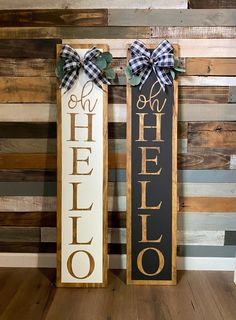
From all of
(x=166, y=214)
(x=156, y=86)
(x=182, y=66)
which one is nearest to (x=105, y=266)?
(x=166, y=214)

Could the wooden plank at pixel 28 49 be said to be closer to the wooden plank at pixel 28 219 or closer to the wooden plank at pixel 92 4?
the wooden plank at pixel 92 4

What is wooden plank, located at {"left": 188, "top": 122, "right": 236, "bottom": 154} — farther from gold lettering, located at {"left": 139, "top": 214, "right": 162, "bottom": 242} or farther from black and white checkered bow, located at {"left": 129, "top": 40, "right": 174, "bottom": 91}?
gold lettering, located at {"left": 139, "top": 214, "right": 162, "bottom": 242}

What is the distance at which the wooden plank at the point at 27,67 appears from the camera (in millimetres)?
1975

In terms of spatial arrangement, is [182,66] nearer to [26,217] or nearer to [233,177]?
[233,177]

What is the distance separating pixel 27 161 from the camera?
2031mm

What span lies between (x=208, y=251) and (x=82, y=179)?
3.06ft

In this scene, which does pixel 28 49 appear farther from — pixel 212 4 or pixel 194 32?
pixel 212 4

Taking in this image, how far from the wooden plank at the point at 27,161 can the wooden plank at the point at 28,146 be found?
3 cm

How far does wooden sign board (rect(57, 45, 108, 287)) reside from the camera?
1897 mm

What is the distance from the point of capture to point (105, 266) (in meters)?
1.90

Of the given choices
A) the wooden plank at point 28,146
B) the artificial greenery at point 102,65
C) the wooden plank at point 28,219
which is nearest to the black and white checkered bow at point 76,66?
the artificial greenery at point 102,65

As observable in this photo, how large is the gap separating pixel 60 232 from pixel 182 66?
1229 mm

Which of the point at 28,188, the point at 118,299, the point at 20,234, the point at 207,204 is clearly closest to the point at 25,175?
the point at 28,188

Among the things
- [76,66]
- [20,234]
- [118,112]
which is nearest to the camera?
[76,66]
